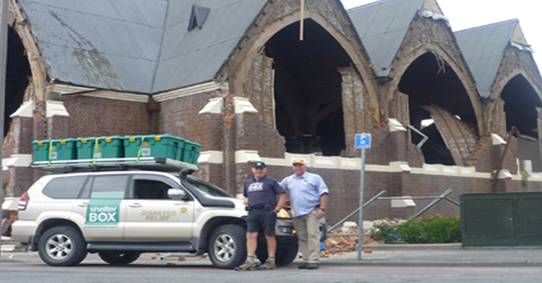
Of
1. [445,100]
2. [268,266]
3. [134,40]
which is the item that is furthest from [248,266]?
[445,100]

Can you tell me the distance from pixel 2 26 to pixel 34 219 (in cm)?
664

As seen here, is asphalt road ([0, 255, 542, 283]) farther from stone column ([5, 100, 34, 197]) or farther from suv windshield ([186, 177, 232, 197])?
stone column ([5, 100, 34, 197])

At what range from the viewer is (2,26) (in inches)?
717

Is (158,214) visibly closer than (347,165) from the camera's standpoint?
Yes

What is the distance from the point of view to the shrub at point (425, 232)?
18.2 metres

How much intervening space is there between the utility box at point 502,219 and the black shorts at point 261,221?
645 centimetres

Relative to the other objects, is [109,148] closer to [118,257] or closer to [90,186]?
[90,186]

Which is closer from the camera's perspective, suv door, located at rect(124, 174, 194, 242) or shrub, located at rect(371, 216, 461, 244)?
suv door, located at rect(124, 174, 194, 242)

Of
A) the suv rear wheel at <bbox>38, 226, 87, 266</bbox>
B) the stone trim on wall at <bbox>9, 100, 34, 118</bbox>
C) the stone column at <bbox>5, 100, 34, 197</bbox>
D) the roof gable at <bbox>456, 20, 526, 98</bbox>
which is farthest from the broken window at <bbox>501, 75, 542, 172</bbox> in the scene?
the suv rear wheel at <bbox>38, 226, 87, 266</bbox>

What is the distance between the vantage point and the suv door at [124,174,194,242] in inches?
505

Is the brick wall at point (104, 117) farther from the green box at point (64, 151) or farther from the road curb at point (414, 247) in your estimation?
the road curb at point (414, 247)

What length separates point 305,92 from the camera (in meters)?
36.9

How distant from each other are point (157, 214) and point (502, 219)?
8.12m

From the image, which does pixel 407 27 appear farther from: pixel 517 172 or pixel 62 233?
pixel 62 233
